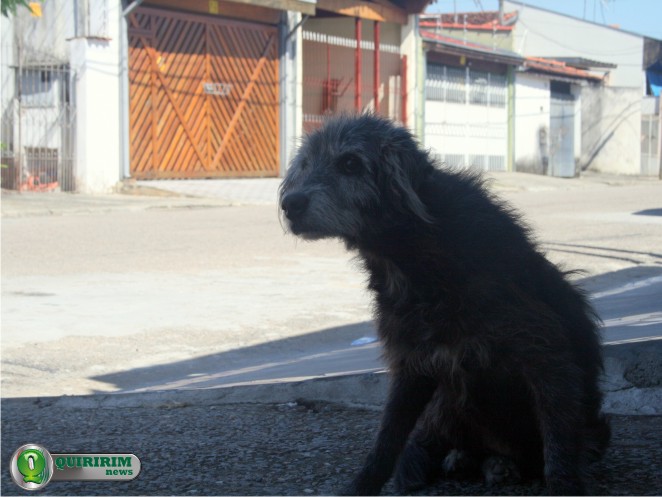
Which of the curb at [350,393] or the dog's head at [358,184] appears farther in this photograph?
the curb at [350,393]

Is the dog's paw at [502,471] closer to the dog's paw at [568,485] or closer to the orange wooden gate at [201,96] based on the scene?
the dog's paw at [568,485]

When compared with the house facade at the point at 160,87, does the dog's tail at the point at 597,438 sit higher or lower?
lower

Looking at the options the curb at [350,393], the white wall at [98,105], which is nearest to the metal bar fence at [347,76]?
the white wall at [98,105]

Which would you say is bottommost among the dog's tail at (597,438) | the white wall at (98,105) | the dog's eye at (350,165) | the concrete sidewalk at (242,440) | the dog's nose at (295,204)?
the concrete sidewalk at (242,440)

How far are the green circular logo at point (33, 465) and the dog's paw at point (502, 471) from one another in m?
1.32

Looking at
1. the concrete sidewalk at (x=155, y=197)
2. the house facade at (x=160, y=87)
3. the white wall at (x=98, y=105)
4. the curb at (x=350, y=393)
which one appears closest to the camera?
the curb at (x=350, y=393)

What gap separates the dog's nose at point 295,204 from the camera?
2908 mm

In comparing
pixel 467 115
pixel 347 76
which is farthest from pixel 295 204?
pixel 467 115

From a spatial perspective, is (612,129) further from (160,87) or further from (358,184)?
(358,184)

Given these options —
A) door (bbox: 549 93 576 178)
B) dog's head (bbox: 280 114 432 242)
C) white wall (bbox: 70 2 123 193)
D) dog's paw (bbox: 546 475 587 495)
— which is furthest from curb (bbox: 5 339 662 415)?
door (bbox: 549 93 576 178)

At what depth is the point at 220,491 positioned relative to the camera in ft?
9.48

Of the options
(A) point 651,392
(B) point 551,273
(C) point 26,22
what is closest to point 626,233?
(A) point 651,392

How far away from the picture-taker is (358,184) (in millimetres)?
2893

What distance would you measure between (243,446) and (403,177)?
1.20 meters
